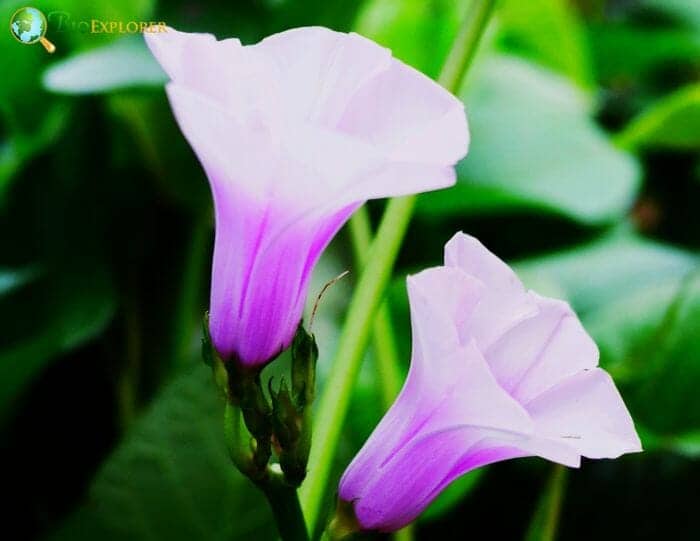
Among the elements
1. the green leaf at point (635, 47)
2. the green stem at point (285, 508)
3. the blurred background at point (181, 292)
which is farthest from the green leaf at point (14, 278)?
the green leaf at point (635, 47)

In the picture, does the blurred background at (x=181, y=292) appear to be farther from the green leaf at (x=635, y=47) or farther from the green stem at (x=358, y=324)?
the green leaf at (x=635, y=47)

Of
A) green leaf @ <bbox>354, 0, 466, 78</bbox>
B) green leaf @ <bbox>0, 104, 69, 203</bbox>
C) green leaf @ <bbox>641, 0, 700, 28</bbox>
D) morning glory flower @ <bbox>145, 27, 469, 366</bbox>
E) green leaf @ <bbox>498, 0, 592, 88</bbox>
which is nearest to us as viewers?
morning glory flower @ <bbox>145, 27, 469, 366</bbox>

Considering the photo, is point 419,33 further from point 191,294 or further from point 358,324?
point 358,324

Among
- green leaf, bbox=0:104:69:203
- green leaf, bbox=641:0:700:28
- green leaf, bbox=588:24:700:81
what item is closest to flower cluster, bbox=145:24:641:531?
green leaf, bbox=0:104:69:203

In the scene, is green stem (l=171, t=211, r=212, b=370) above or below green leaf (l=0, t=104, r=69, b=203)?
below

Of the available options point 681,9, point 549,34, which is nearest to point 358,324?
point 549,34

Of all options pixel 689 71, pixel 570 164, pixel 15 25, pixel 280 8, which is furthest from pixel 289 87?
pixel 689 71

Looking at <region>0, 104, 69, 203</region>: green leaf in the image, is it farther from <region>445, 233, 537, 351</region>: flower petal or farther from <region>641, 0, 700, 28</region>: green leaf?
<region>641, 0, 700, 28</region>: green leaf
